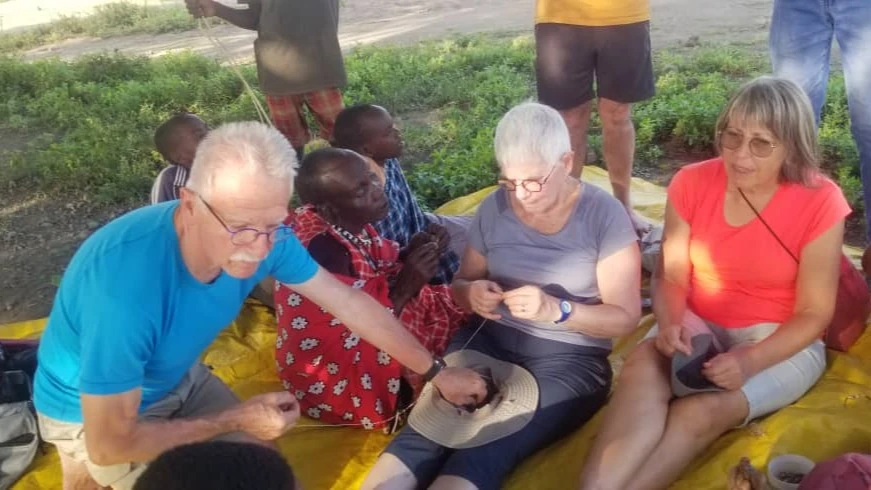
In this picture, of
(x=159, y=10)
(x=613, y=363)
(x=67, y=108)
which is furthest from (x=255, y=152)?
(x=159, y=10)

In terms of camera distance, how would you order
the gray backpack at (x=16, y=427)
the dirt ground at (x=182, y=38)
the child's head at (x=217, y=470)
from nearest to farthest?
the child's head at (x=217, y=470)
the gray backpack at (x=16, y=427)
the dirt ground at (x=182, y=38)

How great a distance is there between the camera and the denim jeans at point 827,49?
11.4ft

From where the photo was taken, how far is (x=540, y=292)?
2.57 m

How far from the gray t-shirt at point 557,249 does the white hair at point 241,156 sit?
3.16 feet

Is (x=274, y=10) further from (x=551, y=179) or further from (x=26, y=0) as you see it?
(x=26, y=0)

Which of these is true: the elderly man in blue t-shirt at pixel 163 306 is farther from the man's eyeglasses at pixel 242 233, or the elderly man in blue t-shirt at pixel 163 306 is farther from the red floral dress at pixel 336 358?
the red floral dress at pixel 336 358

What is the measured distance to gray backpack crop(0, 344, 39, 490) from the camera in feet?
9.29

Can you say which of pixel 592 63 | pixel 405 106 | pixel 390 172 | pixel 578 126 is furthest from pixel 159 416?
pixel 405 106

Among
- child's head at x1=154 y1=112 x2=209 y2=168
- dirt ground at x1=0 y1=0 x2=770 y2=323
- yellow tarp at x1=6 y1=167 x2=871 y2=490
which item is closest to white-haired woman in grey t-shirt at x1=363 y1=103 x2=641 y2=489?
yellow tarp at x1=6 y1=167 x2=871 y2=490

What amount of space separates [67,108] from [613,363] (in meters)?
6.70

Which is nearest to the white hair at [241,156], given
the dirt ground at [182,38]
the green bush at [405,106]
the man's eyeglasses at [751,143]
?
the man's eyeglasses at [751,143]

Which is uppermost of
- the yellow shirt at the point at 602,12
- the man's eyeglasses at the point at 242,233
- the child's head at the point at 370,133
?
the yellow shirt at the point at 602,12

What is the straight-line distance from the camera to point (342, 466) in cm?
295

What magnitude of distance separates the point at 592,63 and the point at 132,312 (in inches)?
111
